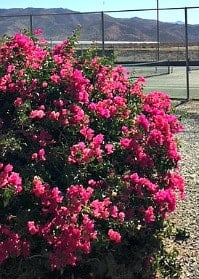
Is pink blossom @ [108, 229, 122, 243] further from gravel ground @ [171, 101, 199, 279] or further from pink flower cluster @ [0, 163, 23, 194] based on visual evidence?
gravel ground @ [171, 101, 199, 279]

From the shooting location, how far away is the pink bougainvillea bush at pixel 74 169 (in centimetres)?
368

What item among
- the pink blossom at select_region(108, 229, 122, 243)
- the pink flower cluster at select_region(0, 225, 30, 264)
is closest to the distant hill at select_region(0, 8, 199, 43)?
the pink blossom at select_region(108, 229, 122, 243)

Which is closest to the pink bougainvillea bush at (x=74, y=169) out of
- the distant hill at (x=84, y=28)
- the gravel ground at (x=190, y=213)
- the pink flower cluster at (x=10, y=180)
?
the pink flower cluster at (x=10, y=180)

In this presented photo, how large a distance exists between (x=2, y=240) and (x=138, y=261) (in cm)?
110

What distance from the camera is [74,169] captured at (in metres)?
4.00

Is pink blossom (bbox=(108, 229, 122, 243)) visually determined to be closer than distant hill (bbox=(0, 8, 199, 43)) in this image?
Yes

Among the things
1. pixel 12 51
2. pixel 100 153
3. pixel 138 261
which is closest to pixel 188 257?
pixel 138 261

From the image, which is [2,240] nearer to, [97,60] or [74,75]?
[74,75]

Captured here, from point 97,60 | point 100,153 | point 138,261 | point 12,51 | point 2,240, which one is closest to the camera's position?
point 2,240

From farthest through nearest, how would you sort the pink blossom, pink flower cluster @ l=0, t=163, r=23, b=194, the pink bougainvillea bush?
1. the pink blossom
2. the pink bougainvillea bush
3. pink flower cluster @ l=0, t=163, r=23, b=194

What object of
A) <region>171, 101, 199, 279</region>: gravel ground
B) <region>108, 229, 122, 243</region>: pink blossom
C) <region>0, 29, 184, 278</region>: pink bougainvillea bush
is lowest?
<region>171, 101, 199, 279</region>: gravel ground

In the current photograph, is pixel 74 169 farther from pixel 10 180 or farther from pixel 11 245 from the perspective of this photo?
pixel 11 245

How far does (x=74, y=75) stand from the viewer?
4.36 m

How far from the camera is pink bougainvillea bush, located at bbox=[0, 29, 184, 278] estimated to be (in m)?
3.68
